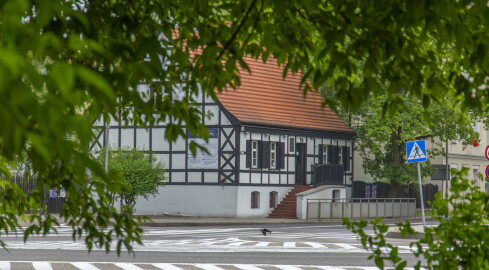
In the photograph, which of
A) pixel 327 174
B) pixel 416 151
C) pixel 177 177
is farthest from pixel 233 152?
pixel 416 151

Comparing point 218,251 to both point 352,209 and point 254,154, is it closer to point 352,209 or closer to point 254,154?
point 352,209

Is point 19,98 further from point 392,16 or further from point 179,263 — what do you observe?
point 179,263

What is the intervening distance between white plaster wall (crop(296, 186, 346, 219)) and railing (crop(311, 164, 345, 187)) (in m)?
0.46

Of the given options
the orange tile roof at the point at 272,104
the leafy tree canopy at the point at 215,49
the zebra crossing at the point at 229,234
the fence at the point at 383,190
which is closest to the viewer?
the leafy tree canopy at the point at 215,49

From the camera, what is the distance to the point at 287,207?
41.1 metres

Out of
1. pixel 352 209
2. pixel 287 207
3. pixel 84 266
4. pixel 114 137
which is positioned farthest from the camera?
pixel 114 137

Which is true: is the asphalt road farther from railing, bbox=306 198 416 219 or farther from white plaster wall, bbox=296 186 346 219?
white plaster wall, bbox=296 186 346 219

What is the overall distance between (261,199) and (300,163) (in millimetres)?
3833

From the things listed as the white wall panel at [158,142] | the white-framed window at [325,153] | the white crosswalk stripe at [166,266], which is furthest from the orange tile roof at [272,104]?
the white crosswalk stripe at [166,266]

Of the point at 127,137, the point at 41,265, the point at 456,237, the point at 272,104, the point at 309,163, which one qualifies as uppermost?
the point at 272,104

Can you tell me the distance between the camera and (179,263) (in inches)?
659

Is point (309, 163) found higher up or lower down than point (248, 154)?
lower down

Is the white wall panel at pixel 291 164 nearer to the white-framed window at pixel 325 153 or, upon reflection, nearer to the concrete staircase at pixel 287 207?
the concrete staircase at pixel 287 207

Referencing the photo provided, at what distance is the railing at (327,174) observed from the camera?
43.9m
